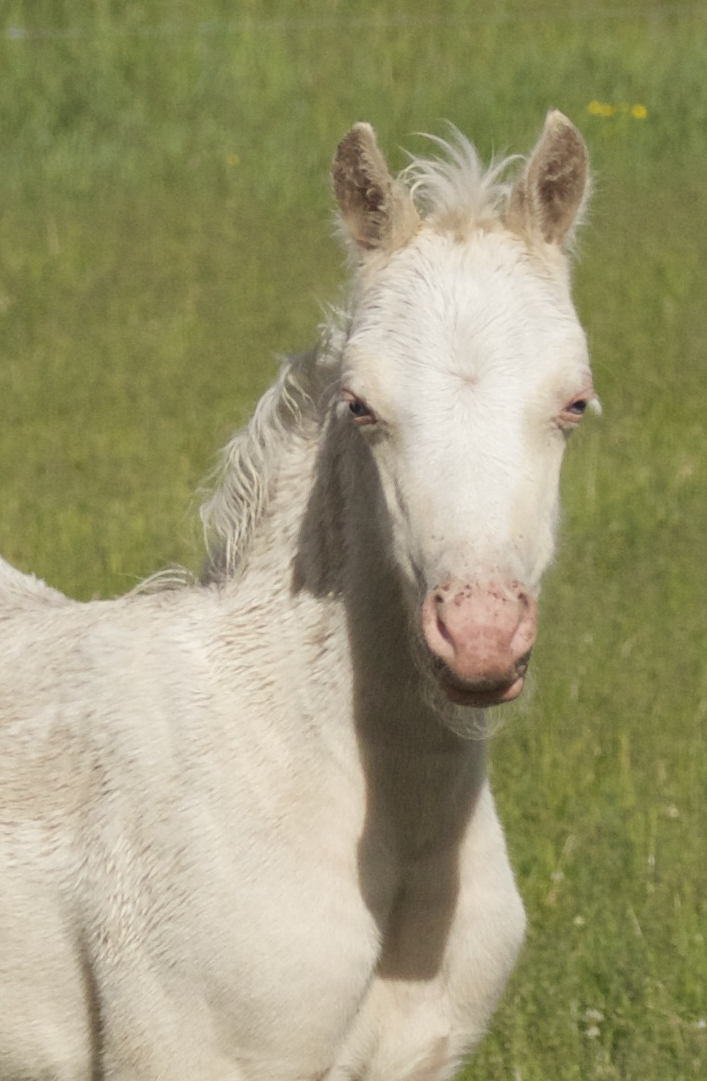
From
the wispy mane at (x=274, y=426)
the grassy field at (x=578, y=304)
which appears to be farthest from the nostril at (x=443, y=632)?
the wispy mane at (x=274, y=426)

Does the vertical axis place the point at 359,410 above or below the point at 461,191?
below

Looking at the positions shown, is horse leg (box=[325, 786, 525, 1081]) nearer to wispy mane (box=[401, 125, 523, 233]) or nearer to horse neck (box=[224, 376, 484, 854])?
horse neck (box=[224, 376, 484, 854])

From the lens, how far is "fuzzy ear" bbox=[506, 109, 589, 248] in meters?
3.76

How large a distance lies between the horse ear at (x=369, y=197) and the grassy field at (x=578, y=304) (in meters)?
0.97

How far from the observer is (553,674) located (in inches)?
277

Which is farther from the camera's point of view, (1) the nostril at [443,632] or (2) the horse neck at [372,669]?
(2) the horse neck at [372,669]

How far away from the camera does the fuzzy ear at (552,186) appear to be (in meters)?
3.76

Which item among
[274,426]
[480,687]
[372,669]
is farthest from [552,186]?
[480,687]

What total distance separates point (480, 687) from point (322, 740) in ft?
2.22

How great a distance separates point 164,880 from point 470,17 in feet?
45.8

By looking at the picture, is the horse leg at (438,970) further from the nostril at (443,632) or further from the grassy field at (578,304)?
the nostril at (443,632)

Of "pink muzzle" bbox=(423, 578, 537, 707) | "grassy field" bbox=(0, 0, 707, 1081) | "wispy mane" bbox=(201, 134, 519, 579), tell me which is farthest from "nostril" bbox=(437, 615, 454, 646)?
"wispy mane" bbox=(201, 134, 519, 579)

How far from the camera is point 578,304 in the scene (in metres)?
12.3

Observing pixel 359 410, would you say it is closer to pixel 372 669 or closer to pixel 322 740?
pixel 372 669
